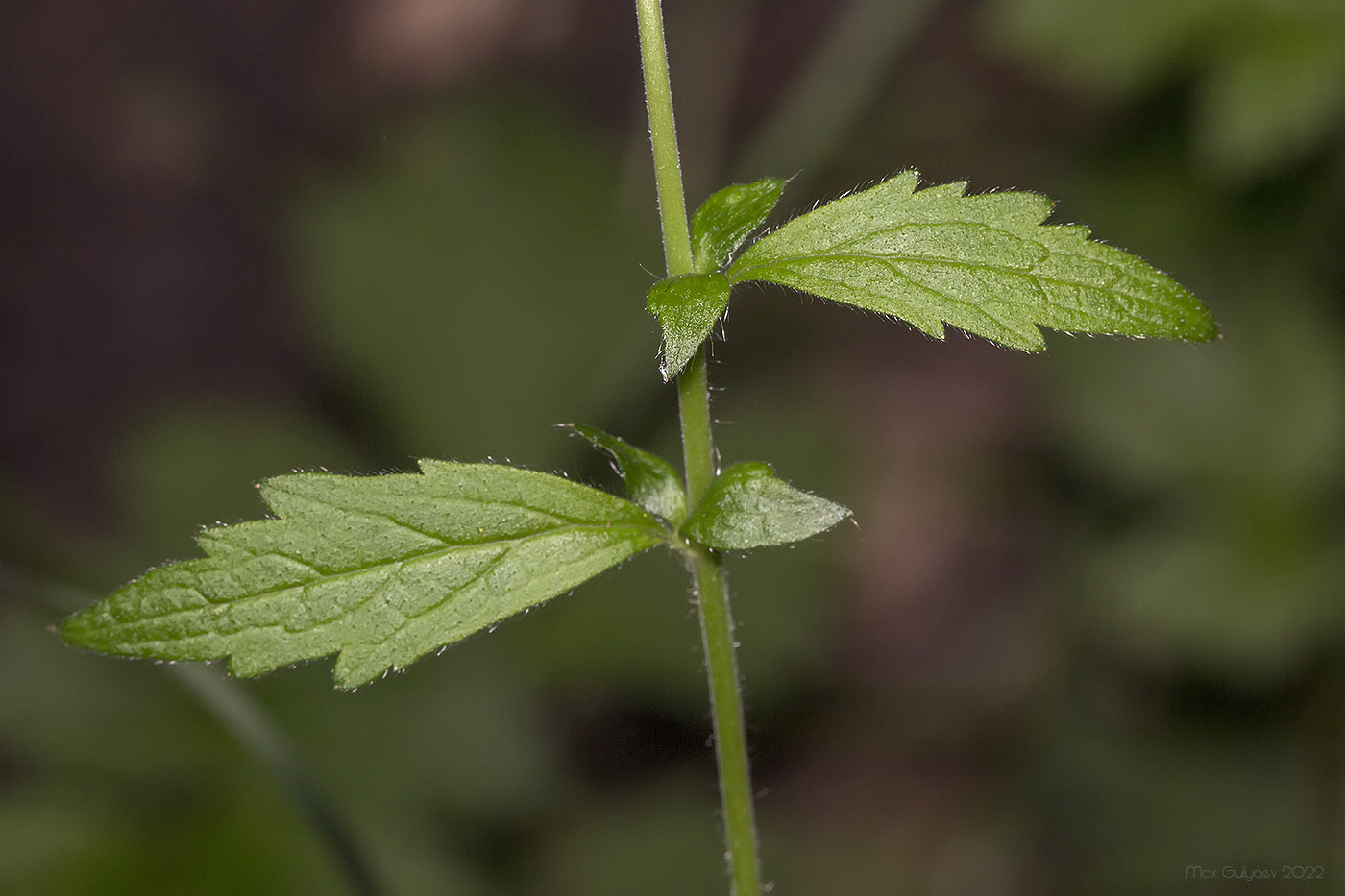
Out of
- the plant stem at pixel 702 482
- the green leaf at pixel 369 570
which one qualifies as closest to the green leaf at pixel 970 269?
the plant stem at pixel 702 482

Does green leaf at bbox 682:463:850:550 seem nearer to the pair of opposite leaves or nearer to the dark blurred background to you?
the pair of opposite leaves

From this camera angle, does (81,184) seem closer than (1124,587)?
No

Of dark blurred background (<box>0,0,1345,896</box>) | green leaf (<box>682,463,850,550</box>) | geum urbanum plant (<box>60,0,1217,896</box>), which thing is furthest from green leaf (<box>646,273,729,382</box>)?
dark blurred background (<box>0,0,1345,896</box>)

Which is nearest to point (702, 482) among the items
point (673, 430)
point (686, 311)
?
point (686, 311)

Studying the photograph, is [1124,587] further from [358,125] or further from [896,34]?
[358,125]

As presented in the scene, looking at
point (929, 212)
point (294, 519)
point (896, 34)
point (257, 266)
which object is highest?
point (257, 266)

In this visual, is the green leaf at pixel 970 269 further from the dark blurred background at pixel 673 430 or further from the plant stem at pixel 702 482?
the dark blurred background at pixel 673 430

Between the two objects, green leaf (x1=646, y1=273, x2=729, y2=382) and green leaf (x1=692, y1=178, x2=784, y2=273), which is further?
green leaf (x1=692, y1=178, x2=784, y2=273)

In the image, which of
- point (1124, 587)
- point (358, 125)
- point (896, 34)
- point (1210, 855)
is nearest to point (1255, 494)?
point (1124, 587)
